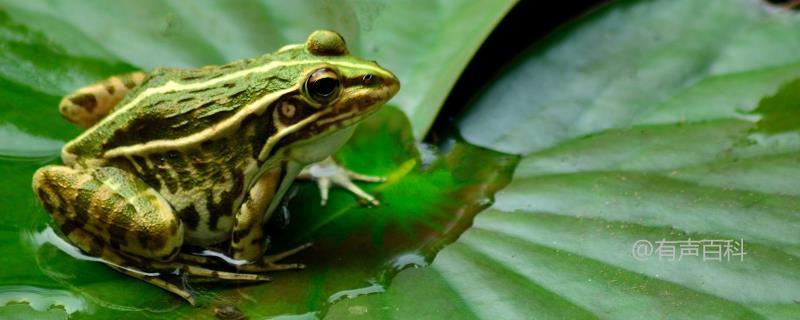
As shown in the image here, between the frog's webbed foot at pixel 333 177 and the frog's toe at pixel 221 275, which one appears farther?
the frog's webbed foot at pixel 333 177

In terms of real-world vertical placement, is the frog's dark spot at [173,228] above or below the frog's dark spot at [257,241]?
above

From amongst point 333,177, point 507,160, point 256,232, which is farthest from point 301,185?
point 507,160

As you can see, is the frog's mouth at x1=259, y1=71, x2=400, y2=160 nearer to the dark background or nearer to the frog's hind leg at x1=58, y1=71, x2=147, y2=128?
the dark background

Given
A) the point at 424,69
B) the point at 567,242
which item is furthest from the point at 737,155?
the point at 424,69

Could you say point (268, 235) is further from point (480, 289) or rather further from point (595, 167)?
point (595, 167)

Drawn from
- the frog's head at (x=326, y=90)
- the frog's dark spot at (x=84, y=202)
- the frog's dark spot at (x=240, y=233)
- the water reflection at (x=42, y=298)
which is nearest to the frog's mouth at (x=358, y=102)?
the frog's head at (x=326, y=90)

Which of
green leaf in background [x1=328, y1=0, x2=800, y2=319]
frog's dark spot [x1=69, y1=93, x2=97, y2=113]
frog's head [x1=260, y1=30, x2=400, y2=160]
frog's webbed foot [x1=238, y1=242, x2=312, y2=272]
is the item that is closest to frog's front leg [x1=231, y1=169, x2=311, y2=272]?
frog's webbed foot [x1=238, y1=242, x2=312, y2=272]

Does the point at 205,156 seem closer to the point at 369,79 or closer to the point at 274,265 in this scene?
the point at 274,265

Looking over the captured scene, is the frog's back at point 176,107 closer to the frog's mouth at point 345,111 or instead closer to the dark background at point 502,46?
the frog's mouth at point 345,111
